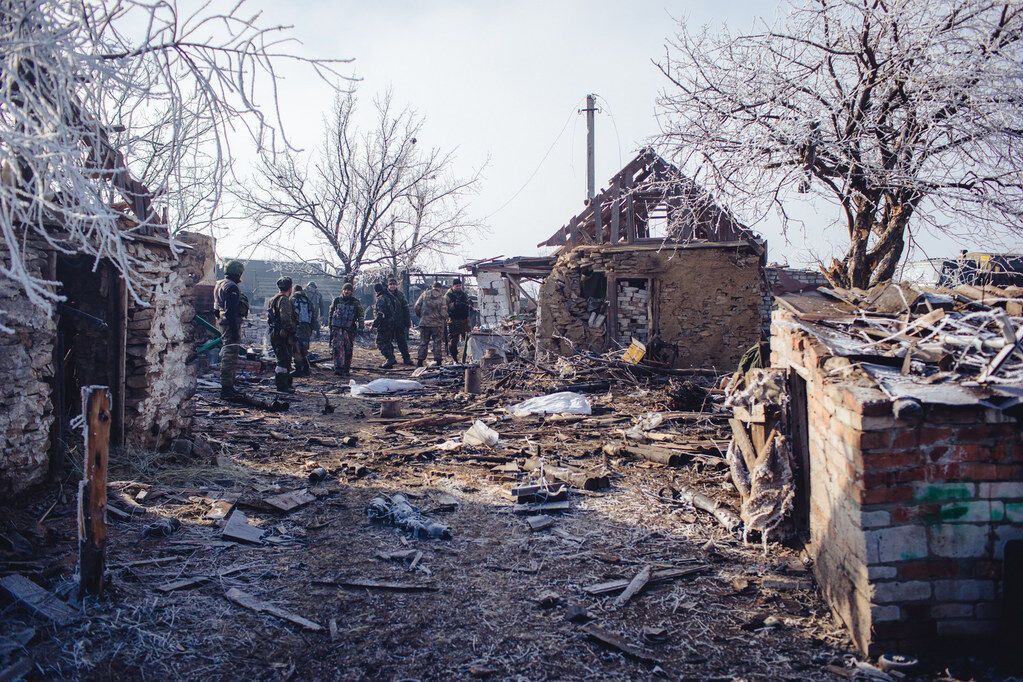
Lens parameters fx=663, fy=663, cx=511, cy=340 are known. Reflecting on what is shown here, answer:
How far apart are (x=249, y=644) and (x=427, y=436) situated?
5.34 meters

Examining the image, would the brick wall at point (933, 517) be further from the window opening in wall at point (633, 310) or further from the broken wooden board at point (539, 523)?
the window opening in wall at point (633, 310)

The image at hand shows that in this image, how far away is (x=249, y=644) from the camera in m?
3.64

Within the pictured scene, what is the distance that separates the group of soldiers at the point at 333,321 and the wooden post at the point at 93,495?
7250 mm

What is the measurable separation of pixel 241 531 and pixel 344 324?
932cm

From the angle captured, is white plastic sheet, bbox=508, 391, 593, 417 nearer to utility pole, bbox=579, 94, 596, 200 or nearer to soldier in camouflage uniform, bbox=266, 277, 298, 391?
soldier in camouflage uniform, bbox=266, 277, 298, 391

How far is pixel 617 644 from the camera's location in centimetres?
362

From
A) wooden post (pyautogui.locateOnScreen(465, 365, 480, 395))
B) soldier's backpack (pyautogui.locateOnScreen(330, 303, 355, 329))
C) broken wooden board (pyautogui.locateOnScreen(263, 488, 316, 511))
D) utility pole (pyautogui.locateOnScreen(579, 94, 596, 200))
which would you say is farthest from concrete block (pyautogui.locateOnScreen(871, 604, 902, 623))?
utility pole (pyautogui.locateOnScreen(579, 94, 596, 200))

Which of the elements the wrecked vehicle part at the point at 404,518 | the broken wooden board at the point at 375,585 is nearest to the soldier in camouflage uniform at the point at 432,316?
the wrecked vehicle part at the point at 404,518

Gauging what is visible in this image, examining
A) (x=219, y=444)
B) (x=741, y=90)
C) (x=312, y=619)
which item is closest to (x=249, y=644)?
(x=312, y=619)

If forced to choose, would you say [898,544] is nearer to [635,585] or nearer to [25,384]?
[635,585]

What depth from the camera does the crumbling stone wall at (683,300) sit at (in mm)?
13328

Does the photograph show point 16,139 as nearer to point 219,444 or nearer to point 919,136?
point 219,444

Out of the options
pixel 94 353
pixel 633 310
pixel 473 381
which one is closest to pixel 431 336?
pixel 473 381

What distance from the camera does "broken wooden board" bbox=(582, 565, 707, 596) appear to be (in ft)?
14.1
